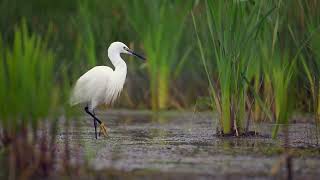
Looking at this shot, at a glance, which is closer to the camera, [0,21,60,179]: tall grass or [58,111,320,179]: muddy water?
[0,21,60,179]: tall grass

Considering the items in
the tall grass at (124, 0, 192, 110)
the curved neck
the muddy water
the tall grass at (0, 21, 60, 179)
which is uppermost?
the tall grass at (124, 0, 192, 110)

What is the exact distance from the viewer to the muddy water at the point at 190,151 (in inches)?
204

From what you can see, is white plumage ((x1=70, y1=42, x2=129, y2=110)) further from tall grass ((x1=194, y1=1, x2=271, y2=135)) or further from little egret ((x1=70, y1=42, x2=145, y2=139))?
tall grass ((x1=194, y1=1, x2=271, y2=135))

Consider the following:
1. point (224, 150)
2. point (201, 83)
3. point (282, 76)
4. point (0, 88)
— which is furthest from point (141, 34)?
point (0, 88)

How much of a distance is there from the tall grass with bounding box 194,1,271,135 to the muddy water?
0.34m

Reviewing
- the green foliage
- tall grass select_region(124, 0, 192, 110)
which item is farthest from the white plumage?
Answer: the green foliage

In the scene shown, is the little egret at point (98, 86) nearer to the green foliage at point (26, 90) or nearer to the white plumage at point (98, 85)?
the white plumage at point (98, 85)

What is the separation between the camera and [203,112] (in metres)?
11.3

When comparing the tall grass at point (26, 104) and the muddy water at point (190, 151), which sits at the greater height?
the tall grass at point (26, 104)

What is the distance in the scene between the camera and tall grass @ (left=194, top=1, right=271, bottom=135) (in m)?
6.92

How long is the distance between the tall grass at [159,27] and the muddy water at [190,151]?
67.9 inches

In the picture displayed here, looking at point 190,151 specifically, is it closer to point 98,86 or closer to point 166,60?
point 98,86

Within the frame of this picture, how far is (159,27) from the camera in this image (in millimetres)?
10820

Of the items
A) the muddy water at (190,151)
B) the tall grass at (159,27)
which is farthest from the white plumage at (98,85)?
the tall grass at (159,27)
